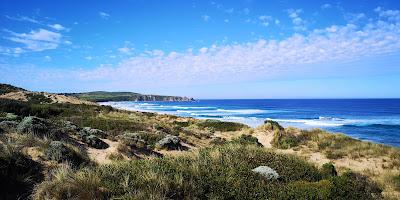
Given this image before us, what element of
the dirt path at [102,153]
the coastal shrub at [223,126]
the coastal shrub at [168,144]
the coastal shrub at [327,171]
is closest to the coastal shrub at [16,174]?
the dirt path at [102,153]

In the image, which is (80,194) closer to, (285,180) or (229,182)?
(229,182)

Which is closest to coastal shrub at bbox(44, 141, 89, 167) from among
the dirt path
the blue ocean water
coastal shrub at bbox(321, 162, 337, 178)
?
the dirt path

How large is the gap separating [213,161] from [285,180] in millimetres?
1902

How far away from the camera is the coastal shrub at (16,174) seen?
23.6ft

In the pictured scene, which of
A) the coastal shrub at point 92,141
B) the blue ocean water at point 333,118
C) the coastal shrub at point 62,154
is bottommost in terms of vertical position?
the blue ocean water at point 333,118

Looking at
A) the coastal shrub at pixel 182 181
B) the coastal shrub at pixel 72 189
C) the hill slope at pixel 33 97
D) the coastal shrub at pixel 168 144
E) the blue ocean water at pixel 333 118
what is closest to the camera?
the coastal shrub at pixel 72 189

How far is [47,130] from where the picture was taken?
14.4 metres

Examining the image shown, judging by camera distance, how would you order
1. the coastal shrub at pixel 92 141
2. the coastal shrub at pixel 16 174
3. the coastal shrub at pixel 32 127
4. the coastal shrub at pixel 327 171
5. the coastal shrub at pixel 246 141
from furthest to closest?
the coastal shrub at pixel 246 141 → the coastal shrub at pixel 92 141 → the coastal shrub at pixel 32 127 → the coastal shrub at pixel 327 171 → the coastal shrub at pixel 16 174

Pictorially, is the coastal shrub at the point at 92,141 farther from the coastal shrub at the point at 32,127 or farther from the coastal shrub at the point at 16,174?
the coastal shrub at the point at 16,174

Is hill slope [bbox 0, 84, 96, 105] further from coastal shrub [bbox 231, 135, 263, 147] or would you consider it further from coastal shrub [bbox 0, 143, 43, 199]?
coastal shrub [bbox 0, 143, 43, 199]

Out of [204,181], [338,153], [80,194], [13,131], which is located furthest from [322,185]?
[338,153]

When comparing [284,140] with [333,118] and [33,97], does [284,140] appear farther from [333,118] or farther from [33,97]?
[333,118]

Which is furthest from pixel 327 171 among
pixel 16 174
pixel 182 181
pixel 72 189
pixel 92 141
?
pixel 92 141

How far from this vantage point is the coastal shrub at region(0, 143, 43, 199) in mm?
7191
